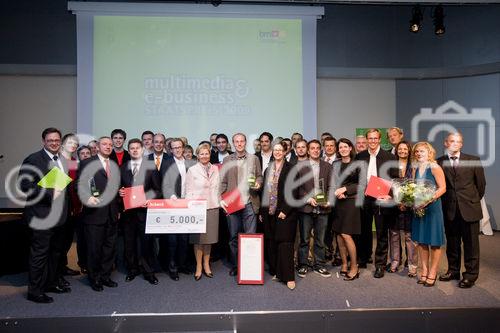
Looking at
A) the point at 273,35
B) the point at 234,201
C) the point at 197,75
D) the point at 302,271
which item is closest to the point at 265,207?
the point at 234,201

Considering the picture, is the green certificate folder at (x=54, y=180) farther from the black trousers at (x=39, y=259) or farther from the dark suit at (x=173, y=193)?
the dark suit at (x=173, y=193)

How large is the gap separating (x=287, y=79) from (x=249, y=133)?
1.12 metres

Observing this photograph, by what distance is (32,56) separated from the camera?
7164mm

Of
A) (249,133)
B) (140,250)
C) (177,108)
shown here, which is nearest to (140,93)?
(177,108)

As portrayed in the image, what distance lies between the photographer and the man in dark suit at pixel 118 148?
4174mm

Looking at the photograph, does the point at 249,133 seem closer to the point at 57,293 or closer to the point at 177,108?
the point at 177,108

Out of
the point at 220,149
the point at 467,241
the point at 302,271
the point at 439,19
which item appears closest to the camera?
the point at 467,241

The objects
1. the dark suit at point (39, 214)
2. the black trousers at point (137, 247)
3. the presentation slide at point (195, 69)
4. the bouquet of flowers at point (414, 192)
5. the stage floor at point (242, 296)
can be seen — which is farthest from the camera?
the presentation slide at point (195, 69)

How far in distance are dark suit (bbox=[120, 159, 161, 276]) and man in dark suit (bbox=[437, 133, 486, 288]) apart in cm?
312

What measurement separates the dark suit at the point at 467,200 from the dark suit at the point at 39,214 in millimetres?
3928

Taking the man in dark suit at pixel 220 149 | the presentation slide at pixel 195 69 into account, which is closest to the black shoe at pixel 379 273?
the man in dark suit at pixel 220 149

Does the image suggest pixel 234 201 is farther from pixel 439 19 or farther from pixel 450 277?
pixel 439 19

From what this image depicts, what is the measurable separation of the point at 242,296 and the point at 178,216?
1053 mm

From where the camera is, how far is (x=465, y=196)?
3.67 m
